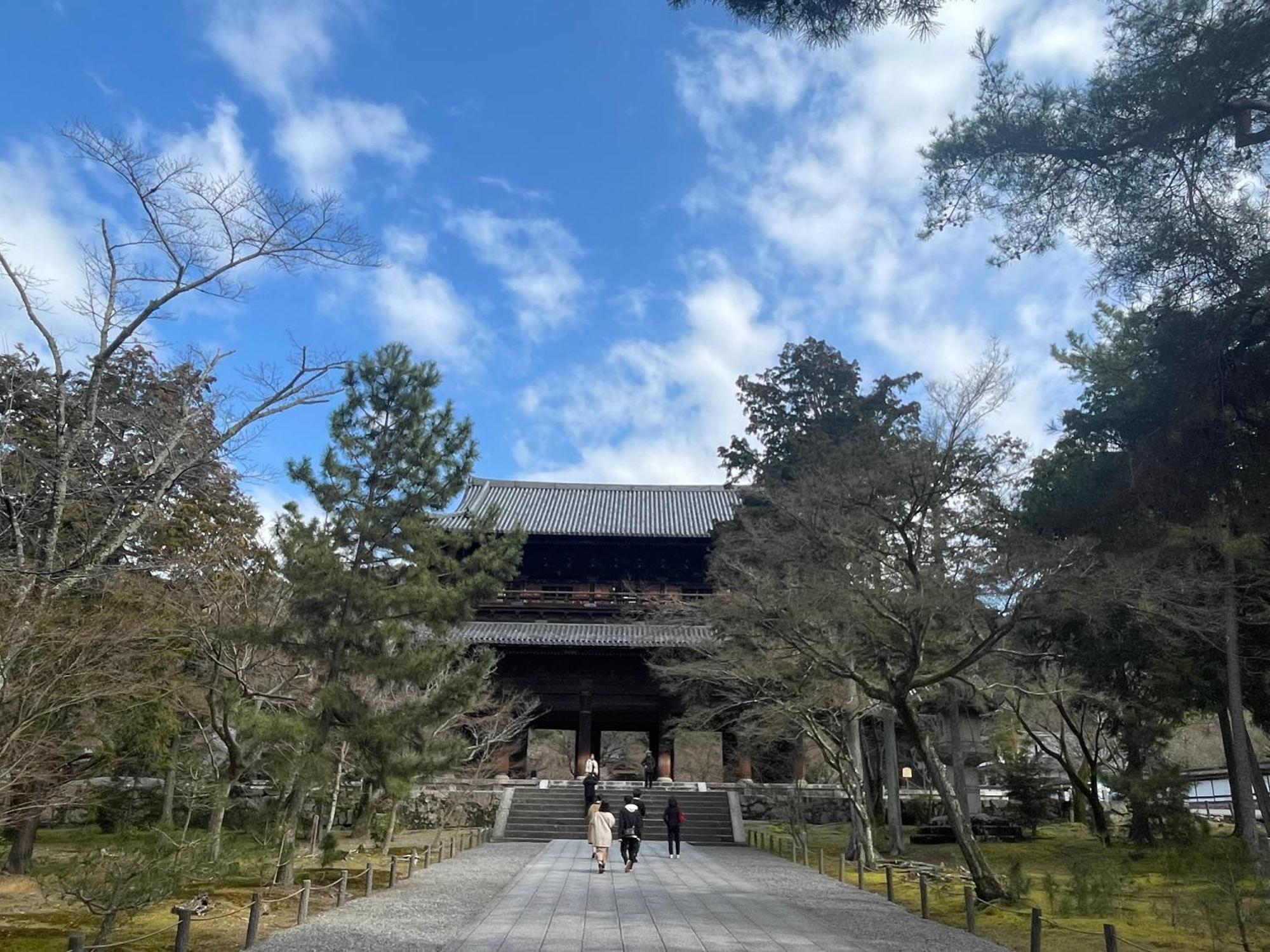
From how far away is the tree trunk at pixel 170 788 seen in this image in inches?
675

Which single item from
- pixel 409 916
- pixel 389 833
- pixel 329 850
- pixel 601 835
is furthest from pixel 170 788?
pixel 409 916

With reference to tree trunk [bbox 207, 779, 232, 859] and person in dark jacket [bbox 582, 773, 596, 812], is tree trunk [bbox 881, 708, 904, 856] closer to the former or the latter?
person in dark jacket [bbox 582, 773, 596, 812]

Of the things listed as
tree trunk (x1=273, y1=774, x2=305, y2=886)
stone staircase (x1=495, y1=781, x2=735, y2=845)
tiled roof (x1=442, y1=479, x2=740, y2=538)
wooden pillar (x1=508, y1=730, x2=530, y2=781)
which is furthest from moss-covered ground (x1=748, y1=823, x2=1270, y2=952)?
tiled roof (x1=442, y1=479, x2=740, y2=538)

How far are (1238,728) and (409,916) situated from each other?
1419 centimetres

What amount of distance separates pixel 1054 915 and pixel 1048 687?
28.8ft

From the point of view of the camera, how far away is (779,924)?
33.0ft

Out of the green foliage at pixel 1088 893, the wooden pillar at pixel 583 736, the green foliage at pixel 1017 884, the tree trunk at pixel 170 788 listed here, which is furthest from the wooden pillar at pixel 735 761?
the green foliage at pixel 1017 884

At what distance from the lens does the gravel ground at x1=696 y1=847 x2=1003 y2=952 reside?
9164 mm

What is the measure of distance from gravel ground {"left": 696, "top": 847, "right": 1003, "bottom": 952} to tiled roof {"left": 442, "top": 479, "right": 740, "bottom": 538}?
15.4 m

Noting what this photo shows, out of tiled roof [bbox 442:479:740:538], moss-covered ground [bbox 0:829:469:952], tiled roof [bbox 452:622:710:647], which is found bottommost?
moss-covered ground [bbox 0:829:469:952]

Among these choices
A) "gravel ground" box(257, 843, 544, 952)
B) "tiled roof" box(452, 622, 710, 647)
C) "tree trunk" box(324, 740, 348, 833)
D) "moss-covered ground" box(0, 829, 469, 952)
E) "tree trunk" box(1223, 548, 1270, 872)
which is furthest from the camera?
"tiled roof" box(452, 622, 710, 647)

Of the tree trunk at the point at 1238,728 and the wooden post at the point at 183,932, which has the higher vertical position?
the tree trunk at the point at 1238,728

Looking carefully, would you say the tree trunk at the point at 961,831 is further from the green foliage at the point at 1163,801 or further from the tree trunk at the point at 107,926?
the green foliage at the point at 1163,801

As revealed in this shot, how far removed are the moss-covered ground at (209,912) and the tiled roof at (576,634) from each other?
10228 mm
